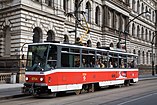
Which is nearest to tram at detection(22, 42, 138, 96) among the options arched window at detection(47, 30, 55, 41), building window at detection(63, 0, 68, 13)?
arched window at detection(47, 30, 55, 41)

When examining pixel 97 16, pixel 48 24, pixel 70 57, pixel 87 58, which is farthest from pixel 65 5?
pixel 70 57

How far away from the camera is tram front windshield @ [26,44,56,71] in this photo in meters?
16.5

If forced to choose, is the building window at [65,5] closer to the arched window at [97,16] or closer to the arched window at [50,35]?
the arched window at [50,35]

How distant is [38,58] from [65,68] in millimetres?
1678

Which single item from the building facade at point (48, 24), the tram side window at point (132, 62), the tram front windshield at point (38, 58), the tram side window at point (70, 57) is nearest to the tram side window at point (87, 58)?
the tram side window at point (70, 57)

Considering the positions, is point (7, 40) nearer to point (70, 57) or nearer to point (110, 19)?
point (70, 57)

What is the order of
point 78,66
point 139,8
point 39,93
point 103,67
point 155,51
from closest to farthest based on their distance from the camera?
point 39,93
point 78,66
point 103,67
point 139,8
point 155,51

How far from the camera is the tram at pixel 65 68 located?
16453 millimetres

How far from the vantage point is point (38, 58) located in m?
16.9

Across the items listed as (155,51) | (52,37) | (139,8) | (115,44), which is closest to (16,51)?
(52,37)

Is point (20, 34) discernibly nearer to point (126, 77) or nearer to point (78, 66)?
point (126, 77)

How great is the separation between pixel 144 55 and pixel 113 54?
50.7 m

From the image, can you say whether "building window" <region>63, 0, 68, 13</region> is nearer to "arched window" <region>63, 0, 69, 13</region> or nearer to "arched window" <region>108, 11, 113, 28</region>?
"arched window" <region>63, 0, 69, 13</region>

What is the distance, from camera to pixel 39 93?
54.3ft
